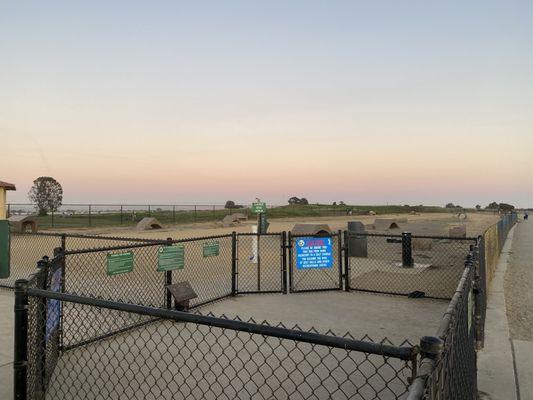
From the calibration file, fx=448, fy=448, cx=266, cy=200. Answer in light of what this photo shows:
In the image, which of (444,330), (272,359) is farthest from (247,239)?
(444,330)

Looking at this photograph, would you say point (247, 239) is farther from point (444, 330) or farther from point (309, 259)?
point (444, 330)

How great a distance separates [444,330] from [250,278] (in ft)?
34.6

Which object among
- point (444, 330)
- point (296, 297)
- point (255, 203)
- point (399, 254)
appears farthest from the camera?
point (399, 254)

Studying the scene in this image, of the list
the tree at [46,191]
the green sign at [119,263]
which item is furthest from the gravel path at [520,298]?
the tree at [46,191]

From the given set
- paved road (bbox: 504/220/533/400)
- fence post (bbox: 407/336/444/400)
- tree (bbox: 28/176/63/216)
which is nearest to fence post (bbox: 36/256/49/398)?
fence post (bbox: 407/336/444/400)

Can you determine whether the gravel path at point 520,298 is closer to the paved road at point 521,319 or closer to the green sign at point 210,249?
the paved road at point 521,319

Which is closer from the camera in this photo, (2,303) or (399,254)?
(2,303)

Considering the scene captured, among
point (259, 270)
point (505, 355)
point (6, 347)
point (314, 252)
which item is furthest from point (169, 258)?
point (505, 355)

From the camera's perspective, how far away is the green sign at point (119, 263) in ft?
23.5

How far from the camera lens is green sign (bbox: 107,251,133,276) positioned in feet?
23.5

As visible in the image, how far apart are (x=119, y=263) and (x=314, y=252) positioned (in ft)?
16.5

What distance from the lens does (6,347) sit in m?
6.45

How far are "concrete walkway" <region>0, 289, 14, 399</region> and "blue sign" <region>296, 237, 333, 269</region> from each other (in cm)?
610

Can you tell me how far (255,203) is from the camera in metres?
14.2
